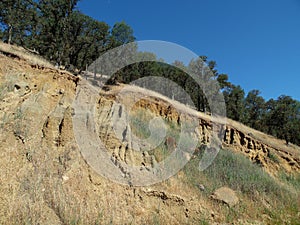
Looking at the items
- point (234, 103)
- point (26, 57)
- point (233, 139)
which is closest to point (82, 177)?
point (26, 57)

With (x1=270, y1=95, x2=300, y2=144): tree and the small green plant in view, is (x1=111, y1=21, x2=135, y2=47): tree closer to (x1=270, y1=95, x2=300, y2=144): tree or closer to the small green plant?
the small green plant

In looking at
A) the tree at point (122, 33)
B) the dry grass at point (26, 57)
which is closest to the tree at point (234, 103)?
the tree at point (122, 33)

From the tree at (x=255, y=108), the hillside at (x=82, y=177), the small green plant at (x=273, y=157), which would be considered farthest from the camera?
the tree at (x=255, y=108)

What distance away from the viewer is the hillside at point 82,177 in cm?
519

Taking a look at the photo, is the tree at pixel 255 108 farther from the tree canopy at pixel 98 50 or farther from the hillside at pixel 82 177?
the hillside at pixel 82 177

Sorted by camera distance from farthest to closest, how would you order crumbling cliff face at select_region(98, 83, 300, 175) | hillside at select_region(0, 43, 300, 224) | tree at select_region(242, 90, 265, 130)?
tree at select_region(242, 90, 265, 130), crumbling cliff face at select_region(98, 83, 300, 175), hillside at select_region(0, 43, 300, 224)

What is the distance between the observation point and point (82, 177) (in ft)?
20.2

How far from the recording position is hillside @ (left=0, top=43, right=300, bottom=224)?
519 cm

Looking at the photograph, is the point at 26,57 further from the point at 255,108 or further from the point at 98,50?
the point at 255,108

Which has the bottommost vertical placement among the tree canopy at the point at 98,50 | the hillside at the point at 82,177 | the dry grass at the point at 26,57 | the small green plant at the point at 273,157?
the hillside at the point at 82,177

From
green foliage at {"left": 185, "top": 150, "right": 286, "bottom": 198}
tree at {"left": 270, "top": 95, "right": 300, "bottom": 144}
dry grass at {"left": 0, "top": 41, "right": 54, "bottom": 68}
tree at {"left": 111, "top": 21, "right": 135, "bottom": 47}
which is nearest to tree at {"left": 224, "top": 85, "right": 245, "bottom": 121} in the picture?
tree at {"left": 270, "top": 95, "right": 300, "bottom": 144}

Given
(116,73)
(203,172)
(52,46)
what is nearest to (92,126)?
(203,172)

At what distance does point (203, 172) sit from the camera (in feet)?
31.4

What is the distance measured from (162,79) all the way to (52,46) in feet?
62.3
